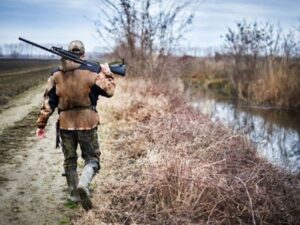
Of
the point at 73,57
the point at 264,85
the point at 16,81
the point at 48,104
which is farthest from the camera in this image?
the point at 16,81

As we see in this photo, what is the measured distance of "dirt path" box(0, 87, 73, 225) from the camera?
570cm

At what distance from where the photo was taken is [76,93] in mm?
5746

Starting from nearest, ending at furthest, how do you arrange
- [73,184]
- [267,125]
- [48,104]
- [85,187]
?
[85,187] < [48,104] < [73,184] < [267,125]

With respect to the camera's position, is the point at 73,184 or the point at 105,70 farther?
the point at 73,184

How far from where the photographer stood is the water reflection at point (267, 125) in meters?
11.3

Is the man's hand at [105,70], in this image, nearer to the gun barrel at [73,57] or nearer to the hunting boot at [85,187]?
the gun barrel at [73,57]

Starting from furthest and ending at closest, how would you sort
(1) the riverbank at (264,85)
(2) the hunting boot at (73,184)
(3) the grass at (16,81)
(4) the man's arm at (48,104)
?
(3) the grass at (16,81) < (1) the riverbank at (264,85) < (2) the hunting boot at (73,184) < (4) the man's arm at (48,104)

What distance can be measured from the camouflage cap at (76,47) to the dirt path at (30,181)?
1947 mm

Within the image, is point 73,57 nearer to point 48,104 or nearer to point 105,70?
point 105,70

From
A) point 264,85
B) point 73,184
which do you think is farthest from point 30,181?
point 264,85

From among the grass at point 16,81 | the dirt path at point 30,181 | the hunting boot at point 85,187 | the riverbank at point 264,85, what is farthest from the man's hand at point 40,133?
the riverbank at point 264,85

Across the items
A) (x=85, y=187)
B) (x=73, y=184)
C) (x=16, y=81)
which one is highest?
(x=85, y=187)

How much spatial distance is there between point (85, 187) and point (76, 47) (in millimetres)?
1691

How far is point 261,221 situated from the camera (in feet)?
16.6
